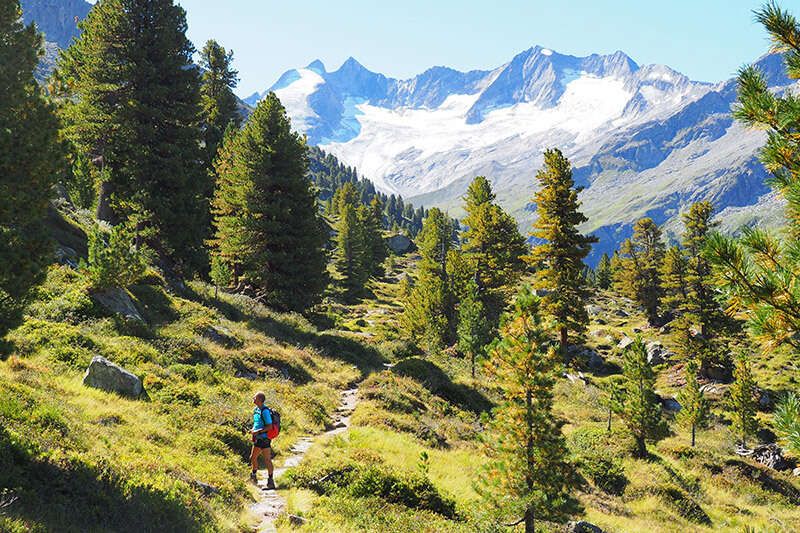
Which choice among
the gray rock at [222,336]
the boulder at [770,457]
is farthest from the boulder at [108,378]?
the boulder at [770,457]

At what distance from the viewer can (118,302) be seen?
19.6 m

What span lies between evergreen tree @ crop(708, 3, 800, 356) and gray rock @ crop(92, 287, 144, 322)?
20.1 m

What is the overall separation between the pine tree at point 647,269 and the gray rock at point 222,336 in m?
59.6

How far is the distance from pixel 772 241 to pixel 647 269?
220 feet


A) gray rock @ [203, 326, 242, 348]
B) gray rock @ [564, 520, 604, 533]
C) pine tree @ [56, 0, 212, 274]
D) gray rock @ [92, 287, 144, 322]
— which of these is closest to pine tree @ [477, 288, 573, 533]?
gray rock @ [564, 520, 604, 533]

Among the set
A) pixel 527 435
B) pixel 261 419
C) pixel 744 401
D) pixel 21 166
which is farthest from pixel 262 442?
pixel 744 401

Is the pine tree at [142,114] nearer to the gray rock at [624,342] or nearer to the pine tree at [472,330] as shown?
the pine tree at [472,330]

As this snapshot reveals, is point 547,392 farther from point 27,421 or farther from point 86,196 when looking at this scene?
→ point 86,196

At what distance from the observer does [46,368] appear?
13.2 metres

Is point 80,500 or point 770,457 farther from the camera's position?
point 770,457

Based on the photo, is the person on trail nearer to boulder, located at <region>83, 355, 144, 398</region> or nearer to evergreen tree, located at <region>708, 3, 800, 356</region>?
boulder, located at <region>83, 355, 144, 398</region>

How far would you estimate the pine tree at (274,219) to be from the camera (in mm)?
30938

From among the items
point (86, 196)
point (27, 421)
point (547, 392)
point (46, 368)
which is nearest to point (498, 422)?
point (547, 392)

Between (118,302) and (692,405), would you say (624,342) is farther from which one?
(118,302)
